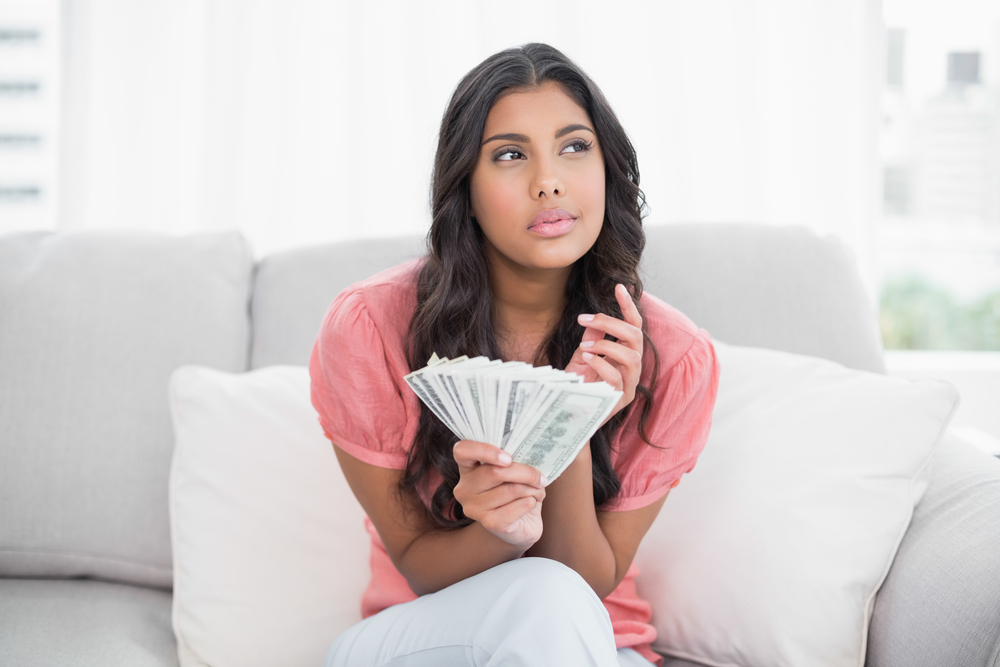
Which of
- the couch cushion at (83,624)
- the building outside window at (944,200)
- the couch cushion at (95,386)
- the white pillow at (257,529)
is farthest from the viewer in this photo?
the building outside window at (944,200)

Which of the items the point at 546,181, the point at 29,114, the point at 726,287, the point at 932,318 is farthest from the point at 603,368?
the point at 29,114

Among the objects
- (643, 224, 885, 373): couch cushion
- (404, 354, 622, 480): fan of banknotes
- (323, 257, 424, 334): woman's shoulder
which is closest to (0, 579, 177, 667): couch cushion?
(323, 257, 424, 334): woman's shoulder

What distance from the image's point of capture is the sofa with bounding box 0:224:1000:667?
1.60 m

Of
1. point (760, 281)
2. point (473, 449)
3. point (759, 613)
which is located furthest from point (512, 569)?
point (760, 281)

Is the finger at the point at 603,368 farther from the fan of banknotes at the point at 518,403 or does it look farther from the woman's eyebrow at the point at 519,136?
the woman's eyebrow at the point at 519,136

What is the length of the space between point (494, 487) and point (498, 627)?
0.22 meters

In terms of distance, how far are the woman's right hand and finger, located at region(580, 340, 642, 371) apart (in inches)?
9.5

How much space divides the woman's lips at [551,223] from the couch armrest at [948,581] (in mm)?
896

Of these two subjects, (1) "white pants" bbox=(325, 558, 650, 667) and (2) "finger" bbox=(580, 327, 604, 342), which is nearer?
(1) "white pants" bbox=(325, 558, 650, 667)

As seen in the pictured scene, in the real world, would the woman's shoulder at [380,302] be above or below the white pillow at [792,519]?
above

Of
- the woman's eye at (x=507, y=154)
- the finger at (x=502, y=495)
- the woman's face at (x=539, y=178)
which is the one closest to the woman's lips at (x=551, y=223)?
the woman's face at (x=539, y=178)

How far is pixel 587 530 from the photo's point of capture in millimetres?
1368

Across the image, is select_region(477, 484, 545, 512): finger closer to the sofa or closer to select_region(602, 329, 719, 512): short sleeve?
select_region(602, 329, 719, 512): short sleeve

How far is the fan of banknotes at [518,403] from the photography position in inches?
36.3
